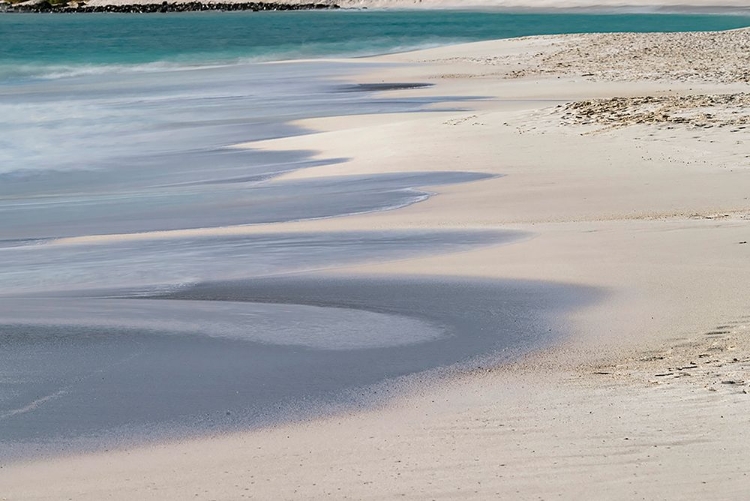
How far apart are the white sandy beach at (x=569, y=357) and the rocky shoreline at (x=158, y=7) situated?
352 ft

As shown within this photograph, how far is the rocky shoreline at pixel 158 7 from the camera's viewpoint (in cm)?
11975

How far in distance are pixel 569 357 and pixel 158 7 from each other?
12343 cm

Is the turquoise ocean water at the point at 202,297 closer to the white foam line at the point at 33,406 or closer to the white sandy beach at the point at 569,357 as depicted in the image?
the white foam line at the point at 33,406

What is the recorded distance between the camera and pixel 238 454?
4.86m

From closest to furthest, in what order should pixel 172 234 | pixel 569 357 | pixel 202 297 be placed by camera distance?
pixel 569 357 → pixel 202 297 → pixel 172 234

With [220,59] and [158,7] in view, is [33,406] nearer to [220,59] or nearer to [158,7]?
[220,59]

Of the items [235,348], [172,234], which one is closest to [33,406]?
[235,348]

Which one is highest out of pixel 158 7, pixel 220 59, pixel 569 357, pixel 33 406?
pixel 33 406

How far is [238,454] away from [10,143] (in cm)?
1545

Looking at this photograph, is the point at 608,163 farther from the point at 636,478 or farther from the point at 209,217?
the point at 636,478

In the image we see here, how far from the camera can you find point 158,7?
404ft

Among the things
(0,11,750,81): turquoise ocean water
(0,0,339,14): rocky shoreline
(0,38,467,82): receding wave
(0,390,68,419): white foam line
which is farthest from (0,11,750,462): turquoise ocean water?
(0,0,339,14): rocky shoreline

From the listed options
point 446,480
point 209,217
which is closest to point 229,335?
point 446,480

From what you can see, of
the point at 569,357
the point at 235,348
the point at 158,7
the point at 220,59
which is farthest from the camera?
the point at 158,7
